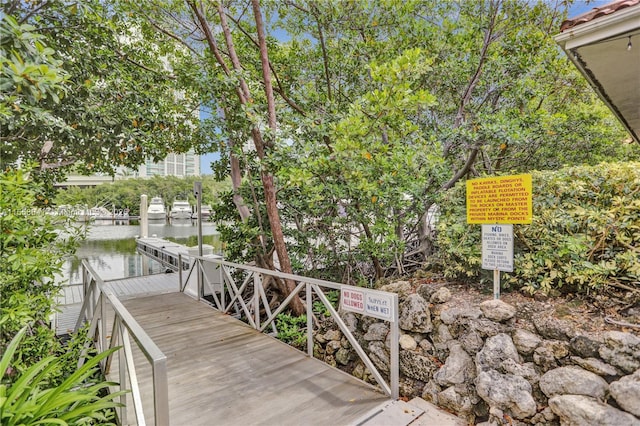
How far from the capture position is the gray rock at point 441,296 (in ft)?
11.6

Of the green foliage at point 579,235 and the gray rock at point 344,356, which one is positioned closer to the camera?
the green foliage at point 579,235

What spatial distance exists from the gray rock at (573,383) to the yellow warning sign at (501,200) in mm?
1251

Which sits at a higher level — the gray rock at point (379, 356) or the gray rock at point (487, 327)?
the gray rock at point (487, 327)

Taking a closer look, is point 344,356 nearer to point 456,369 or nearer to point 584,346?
point 456,369

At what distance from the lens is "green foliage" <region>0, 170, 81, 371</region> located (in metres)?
2.30

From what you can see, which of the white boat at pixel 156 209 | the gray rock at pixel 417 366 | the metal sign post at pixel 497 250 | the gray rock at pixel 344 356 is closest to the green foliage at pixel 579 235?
the metal sign post at pixel 497 250

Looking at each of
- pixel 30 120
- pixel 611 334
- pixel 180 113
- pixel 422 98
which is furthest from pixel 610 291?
pixel 180 113

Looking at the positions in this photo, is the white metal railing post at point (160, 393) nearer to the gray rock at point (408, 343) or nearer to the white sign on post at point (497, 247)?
the gray rock at point (408, 343)

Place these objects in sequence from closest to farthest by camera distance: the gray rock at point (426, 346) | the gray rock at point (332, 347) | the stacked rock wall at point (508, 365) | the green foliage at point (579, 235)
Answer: the stacked rock wall at point (508, 365) → the green foliage at point (579, 235) → the gray rock at point (426, 346) → the gray rock at point (332, 347)

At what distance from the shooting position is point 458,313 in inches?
127

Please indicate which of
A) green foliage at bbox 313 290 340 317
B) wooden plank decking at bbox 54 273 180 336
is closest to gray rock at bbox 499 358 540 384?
green foliage at bbox 313 290 340 317

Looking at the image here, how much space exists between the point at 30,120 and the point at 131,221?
85.6 feet

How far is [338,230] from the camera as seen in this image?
17.8 feet

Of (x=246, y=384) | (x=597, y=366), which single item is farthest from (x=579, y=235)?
(x=246, y=384)
